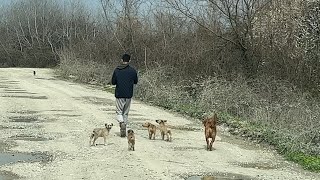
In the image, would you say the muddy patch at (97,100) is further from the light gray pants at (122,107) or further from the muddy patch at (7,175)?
the muddy patch at (7,175)

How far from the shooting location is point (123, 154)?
12250mm

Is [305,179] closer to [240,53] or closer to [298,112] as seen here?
[298,112]

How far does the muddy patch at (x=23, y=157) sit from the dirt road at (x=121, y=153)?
3.0 inches

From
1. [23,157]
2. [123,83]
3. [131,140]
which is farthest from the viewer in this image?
[123,83]

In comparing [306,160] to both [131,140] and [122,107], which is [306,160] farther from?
[122,107]

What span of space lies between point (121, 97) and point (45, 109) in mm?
7565

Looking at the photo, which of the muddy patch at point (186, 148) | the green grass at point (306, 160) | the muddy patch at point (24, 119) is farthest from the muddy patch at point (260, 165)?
the muddy patch at point (24, 119)

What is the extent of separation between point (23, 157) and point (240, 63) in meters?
15.4

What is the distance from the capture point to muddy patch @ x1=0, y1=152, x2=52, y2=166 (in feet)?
37.6

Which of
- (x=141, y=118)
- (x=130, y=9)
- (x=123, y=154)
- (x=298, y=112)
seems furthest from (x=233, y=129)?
(x=130, y=9)

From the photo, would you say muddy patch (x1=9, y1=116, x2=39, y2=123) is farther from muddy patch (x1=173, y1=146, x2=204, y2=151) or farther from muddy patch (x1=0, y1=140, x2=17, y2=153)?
muddy patch (x1=173, y1=146, x2=204, y2=151)

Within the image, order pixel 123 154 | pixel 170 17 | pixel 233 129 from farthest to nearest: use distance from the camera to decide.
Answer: pixel 170 17 → pixel 233 129 → pixel 123 154

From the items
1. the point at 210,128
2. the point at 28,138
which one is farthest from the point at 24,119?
the point at 210,128

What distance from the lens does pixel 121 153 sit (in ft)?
40.5
